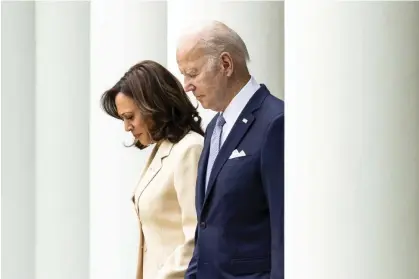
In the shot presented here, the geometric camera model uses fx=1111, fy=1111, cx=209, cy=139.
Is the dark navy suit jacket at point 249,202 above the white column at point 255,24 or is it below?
below

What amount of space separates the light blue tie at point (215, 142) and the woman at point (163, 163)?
28 centimetres

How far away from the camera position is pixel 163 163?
4004mm

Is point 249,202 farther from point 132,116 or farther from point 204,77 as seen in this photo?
point 132,116

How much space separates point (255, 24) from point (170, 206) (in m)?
1.27

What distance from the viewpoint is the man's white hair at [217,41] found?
3531 mm

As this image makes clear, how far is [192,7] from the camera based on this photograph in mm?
4992

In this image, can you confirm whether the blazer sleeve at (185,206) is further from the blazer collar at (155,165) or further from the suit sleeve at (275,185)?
the suit sleeve at (275,185)

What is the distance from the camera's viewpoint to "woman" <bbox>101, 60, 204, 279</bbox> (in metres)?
3.89
